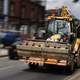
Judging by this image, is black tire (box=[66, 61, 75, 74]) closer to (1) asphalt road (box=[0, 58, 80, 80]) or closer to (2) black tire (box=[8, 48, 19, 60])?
(1) asphalt road (box=[0, 58, 80, 80])

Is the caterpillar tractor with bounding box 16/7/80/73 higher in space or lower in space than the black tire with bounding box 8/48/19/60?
higher

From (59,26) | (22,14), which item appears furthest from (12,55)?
(22,14)

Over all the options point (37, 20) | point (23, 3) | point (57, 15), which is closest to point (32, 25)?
point (37, 20)

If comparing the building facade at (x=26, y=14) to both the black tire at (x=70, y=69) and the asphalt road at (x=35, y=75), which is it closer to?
the asphalt road at (x=35, y=75)

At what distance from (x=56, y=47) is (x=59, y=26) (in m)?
2.81

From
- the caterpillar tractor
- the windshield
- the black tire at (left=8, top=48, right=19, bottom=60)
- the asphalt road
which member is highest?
the windshield

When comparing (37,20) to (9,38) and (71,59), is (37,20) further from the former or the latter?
(71,59)

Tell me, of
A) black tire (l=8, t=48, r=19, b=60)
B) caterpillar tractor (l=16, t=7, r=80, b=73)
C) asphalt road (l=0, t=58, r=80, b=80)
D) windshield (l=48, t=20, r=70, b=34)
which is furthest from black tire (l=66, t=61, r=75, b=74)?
black tire (l=8, t=48, r=19, b=60)

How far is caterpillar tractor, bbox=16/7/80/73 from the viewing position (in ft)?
60.6

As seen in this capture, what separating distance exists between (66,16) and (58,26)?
2.25 ft

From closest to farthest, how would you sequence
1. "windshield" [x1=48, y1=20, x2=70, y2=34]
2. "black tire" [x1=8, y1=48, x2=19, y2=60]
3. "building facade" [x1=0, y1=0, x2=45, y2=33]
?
"windshield" [x1=48, y1=20, x2=70, y2=34], "black tire" [x1=8, y1=48, x2=19, y2=60], "building facade" [x1=0, y1=0, x2=45, y2=33]

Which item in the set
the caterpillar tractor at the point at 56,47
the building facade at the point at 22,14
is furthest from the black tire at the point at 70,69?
the building facade at the point at 22,14

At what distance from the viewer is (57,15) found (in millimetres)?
22094

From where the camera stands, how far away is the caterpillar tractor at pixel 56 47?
727 inches
